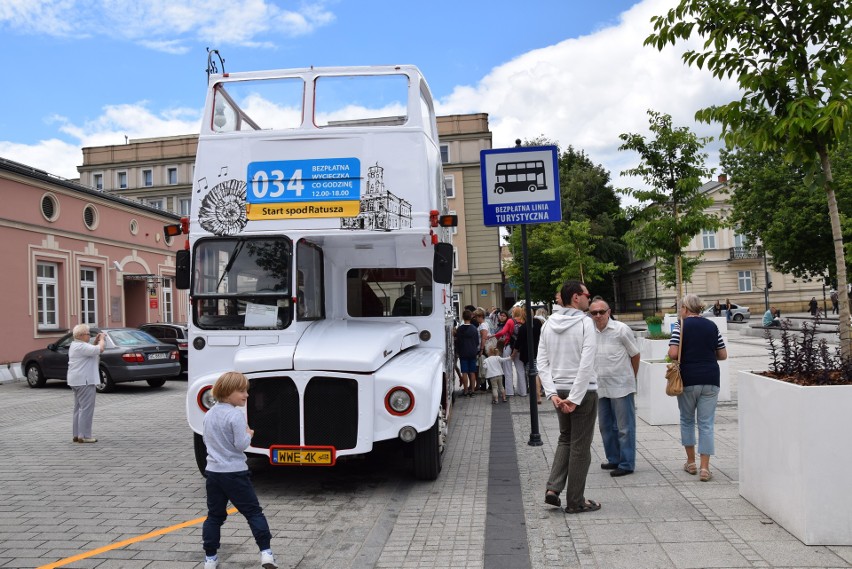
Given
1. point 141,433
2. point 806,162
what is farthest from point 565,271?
point 806,162

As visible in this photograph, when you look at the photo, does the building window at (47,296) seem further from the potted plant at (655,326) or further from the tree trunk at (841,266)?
the tree trunk at (841,266)

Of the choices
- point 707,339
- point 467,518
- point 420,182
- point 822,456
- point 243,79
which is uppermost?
point 243,79

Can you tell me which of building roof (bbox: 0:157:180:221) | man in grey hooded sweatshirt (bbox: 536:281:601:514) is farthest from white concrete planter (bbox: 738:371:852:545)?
building roof (bbox: 0:157:180:221)

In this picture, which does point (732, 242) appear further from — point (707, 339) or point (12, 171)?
point (707, 339)

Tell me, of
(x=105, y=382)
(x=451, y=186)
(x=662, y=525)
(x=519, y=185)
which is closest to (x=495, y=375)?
(x=519, y=185)

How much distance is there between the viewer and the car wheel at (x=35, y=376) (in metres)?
19.1

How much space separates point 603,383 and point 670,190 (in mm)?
11706

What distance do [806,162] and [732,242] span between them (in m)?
61.2

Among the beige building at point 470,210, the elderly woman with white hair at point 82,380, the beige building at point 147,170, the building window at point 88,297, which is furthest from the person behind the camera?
the beige building at point 147,170

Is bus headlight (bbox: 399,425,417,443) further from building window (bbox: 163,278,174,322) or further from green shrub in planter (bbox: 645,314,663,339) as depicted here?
building window (bbox: 163,278,174,322)

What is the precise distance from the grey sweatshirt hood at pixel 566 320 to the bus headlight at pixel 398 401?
157 cm

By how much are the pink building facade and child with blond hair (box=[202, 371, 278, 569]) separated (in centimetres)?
1585

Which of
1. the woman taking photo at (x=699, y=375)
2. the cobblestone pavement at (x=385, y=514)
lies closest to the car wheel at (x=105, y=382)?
the cobblestone pavement at (x=385, y=514)

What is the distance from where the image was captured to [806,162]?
638cm
